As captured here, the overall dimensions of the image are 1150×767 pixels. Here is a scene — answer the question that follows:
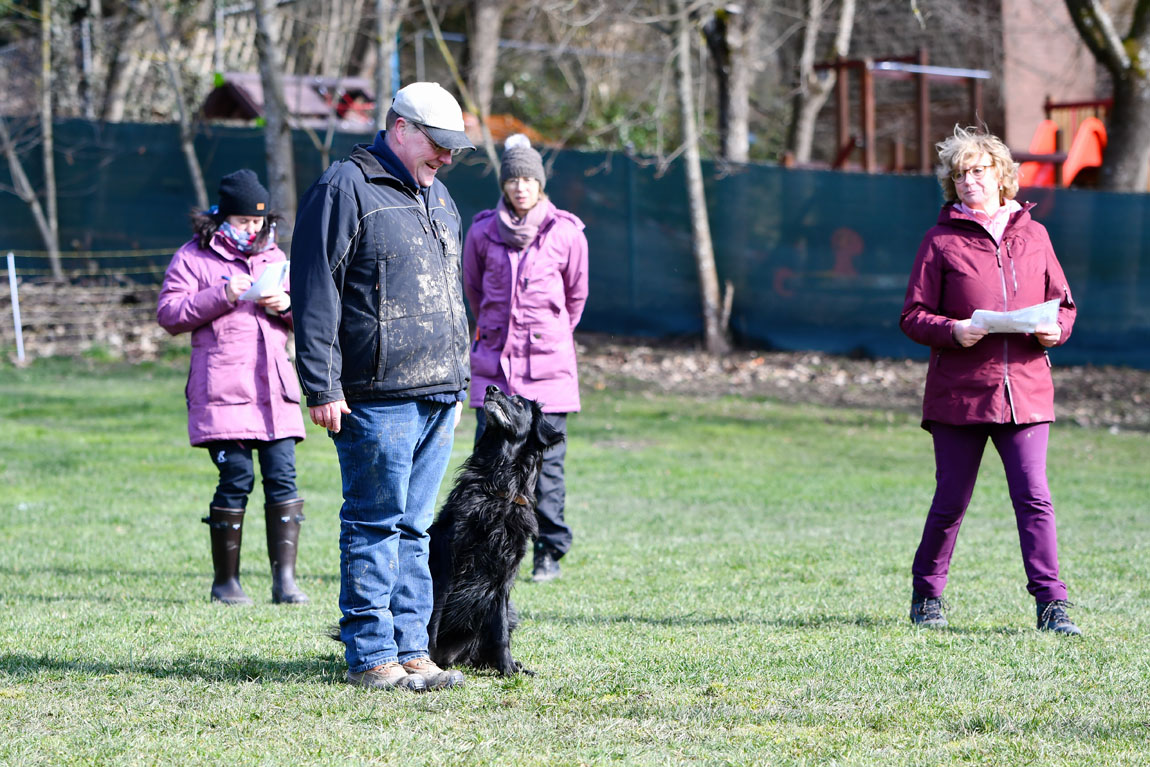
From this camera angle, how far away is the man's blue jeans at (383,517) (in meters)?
3.96

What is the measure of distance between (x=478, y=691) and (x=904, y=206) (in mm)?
12703

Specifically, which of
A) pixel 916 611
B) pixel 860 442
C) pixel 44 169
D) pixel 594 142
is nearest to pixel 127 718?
pixel 916 611

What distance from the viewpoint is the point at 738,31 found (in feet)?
64.3

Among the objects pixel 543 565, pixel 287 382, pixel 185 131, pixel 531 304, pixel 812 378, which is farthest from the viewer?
pixel 185 131

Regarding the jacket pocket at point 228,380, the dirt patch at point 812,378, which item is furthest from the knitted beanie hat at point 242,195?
the dirt patch at point 812,378

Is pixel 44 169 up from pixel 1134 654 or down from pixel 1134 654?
up

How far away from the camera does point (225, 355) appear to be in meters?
5.67

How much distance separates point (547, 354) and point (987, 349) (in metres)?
2.29

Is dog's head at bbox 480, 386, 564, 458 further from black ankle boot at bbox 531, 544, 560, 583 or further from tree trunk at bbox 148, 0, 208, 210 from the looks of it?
tree trunk at bbox 148, 0, 208, 210

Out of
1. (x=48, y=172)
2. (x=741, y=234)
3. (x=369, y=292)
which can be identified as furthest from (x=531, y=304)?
(x=48, y=172)

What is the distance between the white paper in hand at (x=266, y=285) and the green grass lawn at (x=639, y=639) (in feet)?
4.71

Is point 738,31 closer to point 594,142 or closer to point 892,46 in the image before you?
point 594,142

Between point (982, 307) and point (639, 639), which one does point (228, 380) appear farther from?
point (982, 307)

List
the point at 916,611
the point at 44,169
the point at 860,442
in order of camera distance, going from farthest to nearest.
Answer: the point at 44,169 < the point at 860,442 < the point at 916,611
